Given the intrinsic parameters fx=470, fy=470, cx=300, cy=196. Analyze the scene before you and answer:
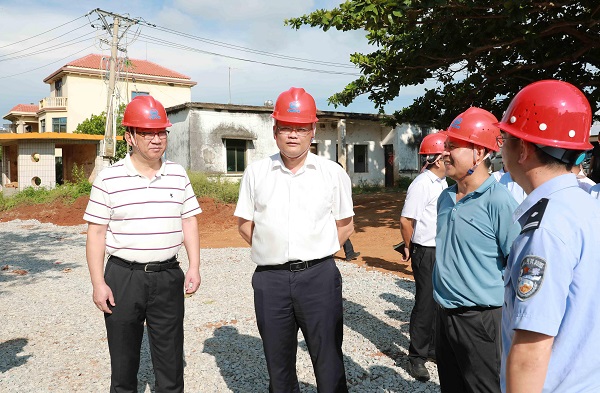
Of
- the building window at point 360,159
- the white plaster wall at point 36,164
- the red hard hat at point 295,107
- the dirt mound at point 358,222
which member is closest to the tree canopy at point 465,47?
the dirt mound at point 358,222

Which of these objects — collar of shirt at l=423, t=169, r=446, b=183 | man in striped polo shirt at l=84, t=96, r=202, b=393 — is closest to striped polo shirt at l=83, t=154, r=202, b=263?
man in striped polo shirt at l=84, t=96, r=202, b=393

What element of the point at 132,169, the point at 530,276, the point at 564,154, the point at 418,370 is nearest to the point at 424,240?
the point at 418,370

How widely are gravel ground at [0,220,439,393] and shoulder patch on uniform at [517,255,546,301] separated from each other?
2662mm

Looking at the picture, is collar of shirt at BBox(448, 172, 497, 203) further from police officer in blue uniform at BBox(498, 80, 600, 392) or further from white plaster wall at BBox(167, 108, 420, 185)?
white plaster wall at BBox(167, 108, 420, 185)

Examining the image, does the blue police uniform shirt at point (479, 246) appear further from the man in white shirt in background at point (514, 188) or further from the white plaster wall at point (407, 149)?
the white plaster wall at point (407, 149)

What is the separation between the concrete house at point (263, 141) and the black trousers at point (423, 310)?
1672 cm

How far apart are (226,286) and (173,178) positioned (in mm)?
4292

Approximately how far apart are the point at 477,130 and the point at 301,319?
4.89 feet

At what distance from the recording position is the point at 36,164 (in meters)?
21.1

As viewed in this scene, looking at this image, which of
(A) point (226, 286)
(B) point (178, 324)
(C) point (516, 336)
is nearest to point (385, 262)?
(A) point (226, 286)

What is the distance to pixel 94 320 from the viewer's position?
18.0ft

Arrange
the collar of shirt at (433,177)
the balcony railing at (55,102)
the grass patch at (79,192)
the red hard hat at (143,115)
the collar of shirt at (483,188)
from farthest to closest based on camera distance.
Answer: the balcony railing at (55,102), the grass patch at (79,192), the collar of shirt at (433,177), the red hard hat at (143,115), the collar of shirt at (483,188)

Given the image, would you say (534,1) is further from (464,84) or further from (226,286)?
(226,286)

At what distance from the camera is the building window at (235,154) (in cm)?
2070
